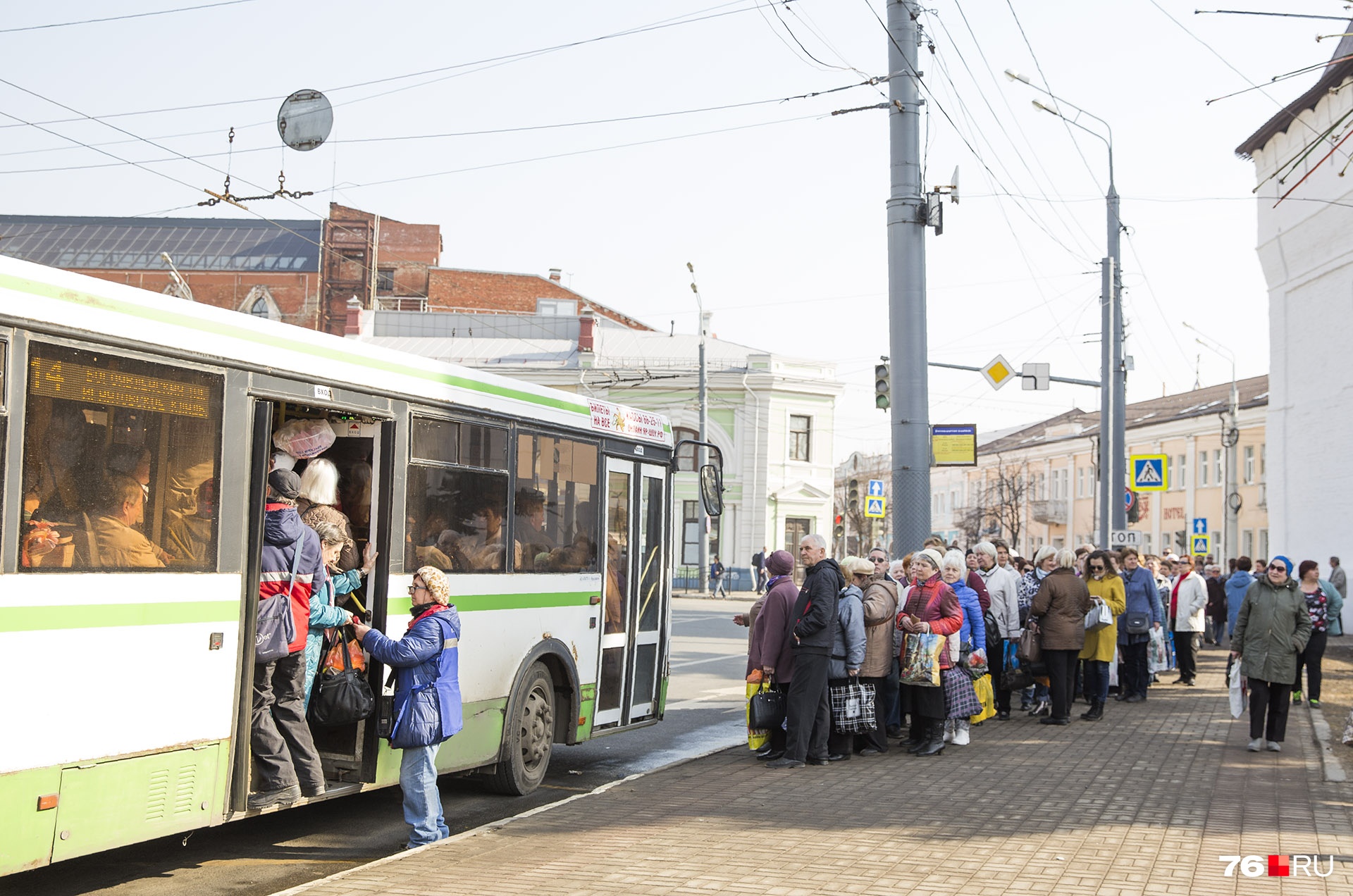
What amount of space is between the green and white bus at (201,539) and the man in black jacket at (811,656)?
6.50ft

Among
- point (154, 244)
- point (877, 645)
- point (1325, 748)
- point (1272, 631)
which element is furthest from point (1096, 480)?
point (154, 244)

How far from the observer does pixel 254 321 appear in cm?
691

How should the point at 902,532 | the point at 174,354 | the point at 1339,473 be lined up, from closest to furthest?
the point at 174,354
the point at 902,532
the point at 1339,473

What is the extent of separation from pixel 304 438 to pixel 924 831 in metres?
4.28

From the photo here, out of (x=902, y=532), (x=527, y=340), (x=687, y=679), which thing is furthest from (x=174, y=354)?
(x=527, y=340)

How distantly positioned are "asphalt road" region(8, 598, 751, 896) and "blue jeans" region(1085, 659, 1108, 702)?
3906mm

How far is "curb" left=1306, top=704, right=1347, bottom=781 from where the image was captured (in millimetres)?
10349

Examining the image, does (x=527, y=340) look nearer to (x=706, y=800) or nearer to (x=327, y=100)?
(x=327, y=100)

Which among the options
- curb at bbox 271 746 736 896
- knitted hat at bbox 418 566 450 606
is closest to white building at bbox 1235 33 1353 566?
curb at bbox 271 746 736 896

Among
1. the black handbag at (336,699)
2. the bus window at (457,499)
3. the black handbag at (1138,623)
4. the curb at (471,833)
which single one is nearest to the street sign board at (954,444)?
the black handbag at (1138,623)

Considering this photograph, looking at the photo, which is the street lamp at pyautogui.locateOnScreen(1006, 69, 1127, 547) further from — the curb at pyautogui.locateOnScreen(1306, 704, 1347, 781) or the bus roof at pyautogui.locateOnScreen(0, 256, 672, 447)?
the bus roof at pyautogui.locateOnScreen(0, 256, 672, 447)

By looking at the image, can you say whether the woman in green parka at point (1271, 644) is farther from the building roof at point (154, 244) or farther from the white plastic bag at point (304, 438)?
the building roof at point (154, 244)

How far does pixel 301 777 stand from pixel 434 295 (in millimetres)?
64449

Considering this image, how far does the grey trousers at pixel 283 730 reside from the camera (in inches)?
268
